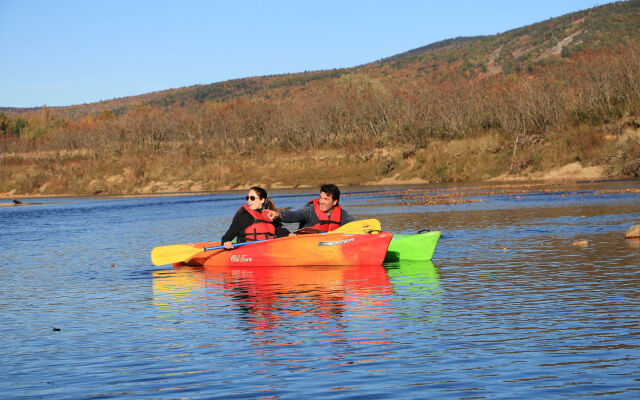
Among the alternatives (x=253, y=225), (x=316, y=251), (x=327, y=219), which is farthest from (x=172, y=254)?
(x=327, y=219)

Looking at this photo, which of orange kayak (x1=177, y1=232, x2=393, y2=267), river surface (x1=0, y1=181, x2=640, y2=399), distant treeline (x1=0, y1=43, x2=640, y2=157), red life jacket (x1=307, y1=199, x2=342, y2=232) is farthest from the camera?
distant treeline (x1=0, y1=43, x2=640, y2=157)

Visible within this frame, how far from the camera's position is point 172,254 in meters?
18.6

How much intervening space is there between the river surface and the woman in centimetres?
75

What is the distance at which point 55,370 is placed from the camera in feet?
28.9

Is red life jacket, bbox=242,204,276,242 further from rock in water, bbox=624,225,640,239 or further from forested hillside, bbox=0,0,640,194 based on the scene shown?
forested hillside, bbox=0,0,640,194

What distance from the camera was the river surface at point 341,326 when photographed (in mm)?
7750

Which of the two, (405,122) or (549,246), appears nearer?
(549,246)

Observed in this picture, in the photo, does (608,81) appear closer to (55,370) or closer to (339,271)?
(339,271)

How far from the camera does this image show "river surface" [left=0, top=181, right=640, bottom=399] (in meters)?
7.75

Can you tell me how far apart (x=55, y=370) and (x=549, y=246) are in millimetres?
13192

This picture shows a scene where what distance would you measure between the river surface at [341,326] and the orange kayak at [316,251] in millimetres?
233

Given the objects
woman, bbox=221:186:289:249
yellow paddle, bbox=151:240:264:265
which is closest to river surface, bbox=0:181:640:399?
yellow paddle, bbox=151:240:264:265

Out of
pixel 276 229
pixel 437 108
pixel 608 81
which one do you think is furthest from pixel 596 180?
pixel 276 229

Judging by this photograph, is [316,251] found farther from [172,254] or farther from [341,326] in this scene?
[341,326]
